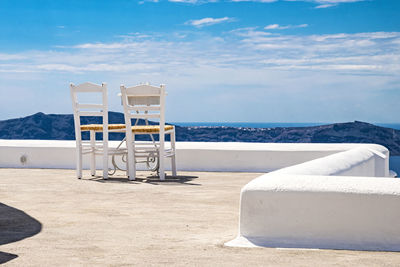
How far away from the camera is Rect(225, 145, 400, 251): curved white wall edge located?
2947 millimetres

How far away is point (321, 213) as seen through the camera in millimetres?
3012

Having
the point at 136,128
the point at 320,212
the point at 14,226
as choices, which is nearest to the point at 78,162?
the point at 136,128

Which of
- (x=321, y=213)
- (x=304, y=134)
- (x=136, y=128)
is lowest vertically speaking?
(x=321, y=213)

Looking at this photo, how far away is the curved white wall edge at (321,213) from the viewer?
9.67 feet

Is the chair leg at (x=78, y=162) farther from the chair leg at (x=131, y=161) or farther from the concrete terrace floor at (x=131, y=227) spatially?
the chair leg at (x=131, y=161)

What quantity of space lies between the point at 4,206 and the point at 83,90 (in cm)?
241

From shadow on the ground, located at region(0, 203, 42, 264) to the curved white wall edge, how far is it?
1157 millimetres

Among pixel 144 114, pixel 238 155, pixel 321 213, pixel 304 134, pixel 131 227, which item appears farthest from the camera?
pixel 304 134

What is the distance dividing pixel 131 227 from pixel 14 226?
72 cm

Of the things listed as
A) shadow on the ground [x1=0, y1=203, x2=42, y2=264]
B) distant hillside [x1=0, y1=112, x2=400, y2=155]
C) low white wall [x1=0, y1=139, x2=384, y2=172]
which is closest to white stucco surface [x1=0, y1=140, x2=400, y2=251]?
shadow on the ground [x1=0, y1=203, x2=42, y2=264]

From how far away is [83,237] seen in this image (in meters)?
3.32

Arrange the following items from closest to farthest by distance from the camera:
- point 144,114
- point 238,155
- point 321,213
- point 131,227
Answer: point 321,213, point 131,227, point 144,114, point 238,155

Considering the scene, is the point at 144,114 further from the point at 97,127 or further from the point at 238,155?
the point at 238,155

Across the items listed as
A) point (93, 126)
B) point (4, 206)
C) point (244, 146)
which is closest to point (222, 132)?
point (244, 146)
